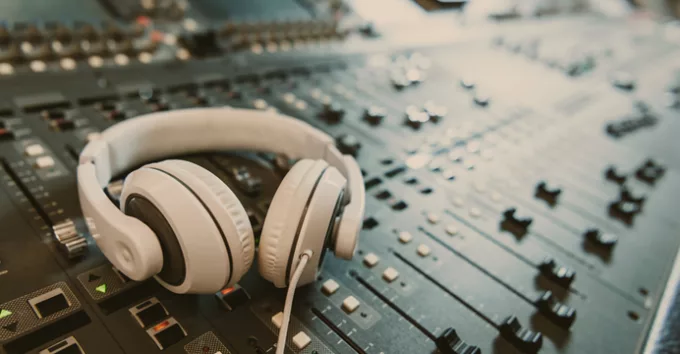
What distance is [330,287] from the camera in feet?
2.32

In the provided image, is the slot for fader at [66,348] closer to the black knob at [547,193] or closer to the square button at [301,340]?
the square button at [301,340]

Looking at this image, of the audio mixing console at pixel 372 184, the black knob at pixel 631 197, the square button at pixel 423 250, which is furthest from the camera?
the black knob at pixel 631 197

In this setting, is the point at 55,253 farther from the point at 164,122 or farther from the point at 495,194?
the point at 495,194

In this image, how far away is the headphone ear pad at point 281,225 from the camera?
60 centimetres

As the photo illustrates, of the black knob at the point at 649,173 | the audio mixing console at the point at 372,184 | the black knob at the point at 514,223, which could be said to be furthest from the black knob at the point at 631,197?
the black knob at the point at 514,223


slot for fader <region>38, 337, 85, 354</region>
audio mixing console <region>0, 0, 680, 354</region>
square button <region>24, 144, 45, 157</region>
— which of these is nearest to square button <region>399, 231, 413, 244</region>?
audio mixing console <region>0, 0, 680, 354</region>

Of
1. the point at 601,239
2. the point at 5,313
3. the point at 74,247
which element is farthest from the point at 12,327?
the point at 601,239

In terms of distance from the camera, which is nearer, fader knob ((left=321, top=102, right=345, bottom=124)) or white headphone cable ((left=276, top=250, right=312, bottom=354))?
white headphone cable ((left=276, top=250, right=312, bottom=354))

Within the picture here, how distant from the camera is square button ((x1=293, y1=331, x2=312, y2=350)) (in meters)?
0.61

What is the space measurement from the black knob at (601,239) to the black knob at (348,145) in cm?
56

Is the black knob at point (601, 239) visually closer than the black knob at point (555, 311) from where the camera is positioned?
No

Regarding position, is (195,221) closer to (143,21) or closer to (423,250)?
(423,250)

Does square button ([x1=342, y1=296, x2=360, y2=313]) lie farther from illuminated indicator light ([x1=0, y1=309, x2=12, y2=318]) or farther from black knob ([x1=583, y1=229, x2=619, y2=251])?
black knob ([x1=583, y1=229, x2=619, y2=251])

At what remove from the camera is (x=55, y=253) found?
65 cm
